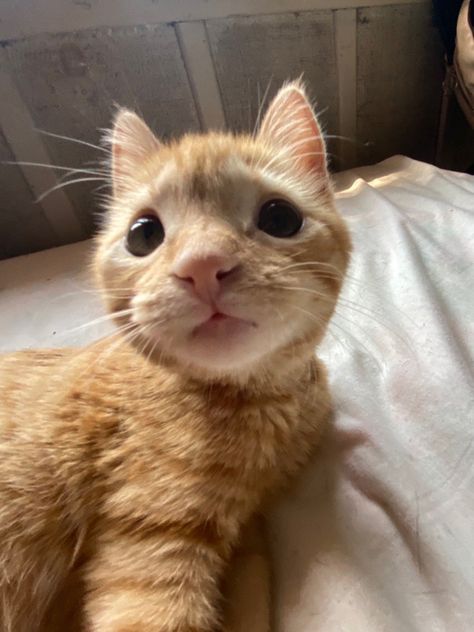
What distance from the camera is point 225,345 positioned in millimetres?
528

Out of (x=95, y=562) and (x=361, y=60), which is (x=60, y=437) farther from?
(x=361, y=60)

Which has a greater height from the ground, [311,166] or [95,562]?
[311,166]

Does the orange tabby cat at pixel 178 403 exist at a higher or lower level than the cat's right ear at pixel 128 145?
lower

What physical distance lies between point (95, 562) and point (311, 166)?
0.62 metres

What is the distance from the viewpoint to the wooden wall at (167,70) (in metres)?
1.35

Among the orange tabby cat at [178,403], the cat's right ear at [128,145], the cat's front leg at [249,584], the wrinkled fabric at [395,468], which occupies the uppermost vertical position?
the cat's right ear at [128,145]

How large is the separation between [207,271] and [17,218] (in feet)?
3.97

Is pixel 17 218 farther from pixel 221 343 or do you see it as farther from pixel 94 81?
pixel 221 343

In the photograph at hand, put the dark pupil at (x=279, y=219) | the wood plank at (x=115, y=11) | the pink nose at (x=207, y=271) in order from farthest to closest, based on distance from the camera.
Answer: the wood plank at (x=115, y=11), the dark pupil at (x=279, y=219), the pink nose at (x=207, y=271)

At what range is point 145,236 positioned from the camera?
65cm

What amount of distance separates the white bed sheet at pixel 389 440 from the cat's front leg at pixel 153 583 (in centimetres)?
10

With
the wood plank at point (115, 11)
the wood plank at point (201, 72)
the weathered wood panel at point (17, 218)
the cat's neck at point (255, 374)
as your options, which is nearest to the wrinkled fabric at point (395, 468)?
the cat's neck at point (255, 374)

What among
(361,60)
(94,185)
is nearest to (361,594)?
(94,185)

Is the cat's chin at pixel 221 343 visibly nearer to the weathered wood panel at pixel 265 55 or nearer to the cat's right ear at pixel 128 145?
the cat's right ear at pixel 128 145
